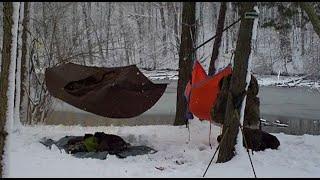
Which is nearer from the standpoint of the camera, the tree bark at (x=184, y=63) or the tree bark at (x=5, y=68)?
the tree bark at (x=5, y=68)

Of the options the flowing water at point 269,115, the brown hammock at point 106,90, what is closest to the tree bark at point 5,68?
the brown hammock at point 106,90

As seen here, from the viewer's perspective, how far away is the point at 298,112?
16.1m

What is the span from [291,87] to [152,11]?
15.7m

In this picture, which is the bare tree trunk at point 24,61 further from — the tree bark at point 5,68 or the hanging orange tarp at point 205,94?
the tree bark at point 5,68

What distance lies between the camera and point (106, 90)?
6652 mm

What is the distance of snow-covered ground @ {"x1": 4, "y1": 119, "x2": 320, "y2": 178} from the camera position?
5.30 metres

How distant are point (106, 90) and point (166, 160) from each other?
1271 millimetres

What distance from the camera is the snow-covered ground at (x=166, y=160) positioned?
5.30 m

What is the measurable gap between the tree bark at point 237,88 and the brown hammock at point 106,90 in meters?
1.38

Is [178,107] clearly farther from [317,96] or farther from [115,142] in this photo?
[317,96]

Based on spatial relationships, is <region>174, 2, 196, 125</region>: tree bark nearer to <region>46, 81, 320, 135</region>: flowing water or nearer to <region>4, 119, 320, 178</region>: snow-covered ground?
<region>4, 119, 320, 178</region>: snow-covered ground

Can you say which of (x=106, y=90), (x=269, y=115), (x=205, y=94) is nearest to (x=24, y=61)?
(x=106, y=90)

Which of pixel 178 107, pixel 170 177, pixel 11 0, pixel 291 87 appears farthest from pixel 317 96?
pixel 11 0

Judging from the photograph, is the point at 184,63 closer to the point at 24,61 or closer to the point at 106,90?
the point at 106,90
